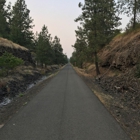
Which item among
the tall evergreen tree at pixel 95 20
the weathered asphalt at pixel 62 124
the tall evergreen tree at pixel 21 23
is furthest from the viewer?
the tall evergreen tree at pixel 21 23

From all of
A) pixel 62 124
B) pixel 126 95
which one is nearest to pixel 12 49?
pixel 126 95

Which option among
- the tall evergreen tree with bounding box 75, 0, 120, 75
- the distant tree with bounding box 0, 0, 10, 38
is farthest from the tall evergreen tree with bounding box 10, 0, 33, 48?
the tall evergreen tree with bounding box 75, 0, 120, 75

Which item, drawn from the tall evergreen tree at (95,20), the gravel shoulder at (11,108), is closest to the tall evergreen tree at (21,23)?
the tall evergreen tree at (95,20)

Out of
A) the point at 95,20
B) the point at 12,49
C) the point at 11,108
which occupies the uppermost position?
the point at 95,20

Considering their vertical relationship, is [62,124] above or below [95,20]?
below

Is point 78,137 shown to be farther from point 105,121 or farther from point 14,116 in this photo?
point 14,116

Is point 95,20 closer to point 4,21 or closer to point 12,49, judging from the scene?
point 12,49

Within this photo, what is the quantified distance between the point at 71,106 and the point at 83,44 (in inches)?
750

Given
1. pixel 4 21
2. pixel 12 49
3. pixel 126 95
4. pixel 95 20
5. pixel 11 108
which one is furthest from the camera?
pixel 4 21

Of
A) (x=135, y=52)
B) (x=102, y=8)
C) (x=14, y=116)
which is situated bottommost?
(x=14, y=116)

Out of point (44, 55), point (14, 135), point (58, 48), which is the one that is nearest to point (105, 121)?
point (14, 135)

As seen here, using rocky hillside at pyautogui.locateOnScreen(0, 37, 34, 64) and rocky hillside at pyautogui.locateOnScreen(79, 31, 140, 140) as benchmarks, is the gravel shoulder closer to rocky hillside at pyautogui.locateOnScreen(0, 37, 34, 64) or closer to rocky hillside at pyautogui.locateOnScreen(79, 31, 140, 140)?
rocky hillside at pyautogui.locateOnScreen(79, 31, 140, 140)

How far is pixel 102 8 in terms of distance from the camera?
24500mm

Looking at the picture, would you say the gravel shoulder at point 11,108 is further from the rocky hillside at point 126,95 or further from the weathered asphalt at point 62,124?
the rocky hillside at point 126,95
